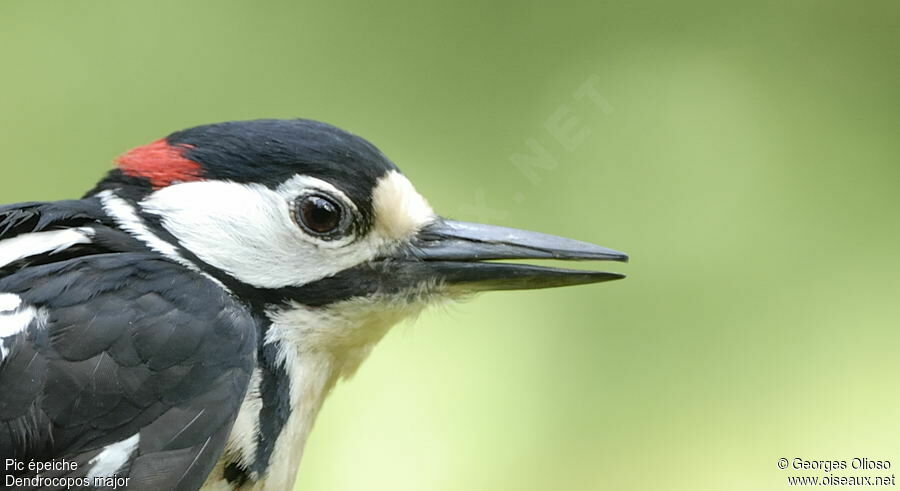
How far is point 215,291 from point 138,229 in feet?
0.48

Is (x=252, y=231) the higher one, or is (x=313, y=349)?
(x=252, y=231)

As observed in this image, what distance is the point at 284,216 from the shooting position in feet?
4.01

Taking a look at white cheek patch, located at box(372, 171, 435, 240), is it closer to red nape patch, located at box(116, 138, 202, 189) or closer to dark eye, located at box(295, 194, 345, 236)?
dark eye, located at box(295, 194, 345, 236)

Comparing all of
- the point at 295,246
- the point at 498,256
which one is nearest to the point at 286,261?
the point at 295,246

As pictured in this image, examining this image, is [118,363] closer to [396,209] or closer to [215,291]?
[215,291]

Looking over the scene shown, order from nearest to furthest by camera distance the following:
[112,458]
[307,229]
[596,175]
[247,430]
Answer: [112,458]
[247,430]
[307,229]
[596,175]

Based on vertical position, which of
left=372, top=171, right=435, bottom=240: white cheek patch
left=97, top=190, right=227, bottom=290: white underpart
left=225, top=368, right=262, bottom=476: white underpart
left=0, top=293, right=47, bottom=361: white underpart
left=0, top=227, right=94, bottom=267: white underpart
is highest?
left=372, top=171, right=435, bottom=240: white cheek patch

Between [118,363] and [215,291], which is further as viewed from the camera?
[215,291]

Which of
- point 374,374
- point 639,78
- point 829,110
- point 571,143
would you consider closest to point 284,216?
point 374,374

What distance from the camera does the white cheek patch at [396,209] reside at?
129 centimetres

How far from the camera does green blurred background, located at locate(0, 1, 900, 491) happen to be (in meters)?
2.43

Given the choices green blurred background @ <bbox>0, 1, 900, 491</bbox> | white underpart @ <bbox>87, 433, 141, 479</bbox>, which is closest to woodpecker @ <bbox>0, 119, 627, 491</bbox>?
white underpart @ <bbox>87, 433, 141, 479</bbox>

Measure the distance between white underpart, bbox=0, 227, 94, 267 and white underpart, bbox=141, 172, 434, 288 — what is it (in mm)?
98

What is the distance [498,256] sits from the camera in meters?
1.31
